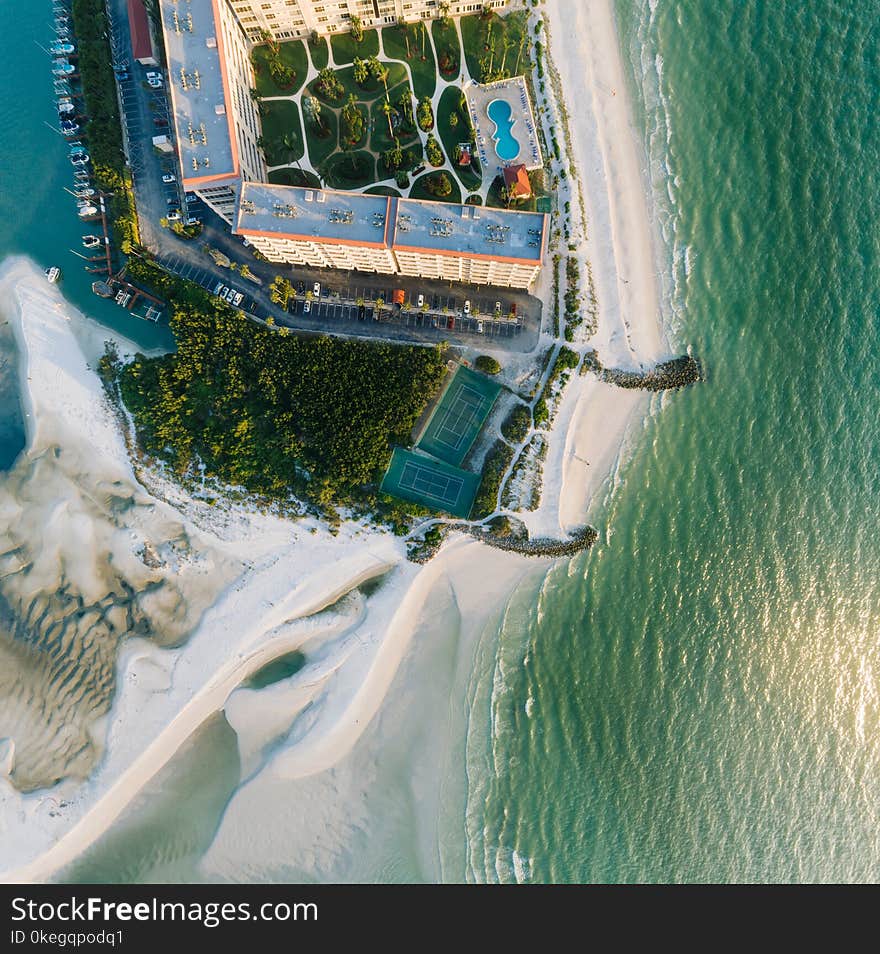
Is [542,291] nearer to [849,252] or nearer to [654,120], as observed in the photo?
[654,120]

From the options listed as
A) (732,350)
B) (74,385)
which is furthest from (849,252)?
(74,385)

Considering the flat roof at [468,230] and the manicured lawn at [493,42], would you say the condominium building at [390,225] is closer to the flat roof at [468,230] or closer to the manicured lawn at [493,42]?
the flat roof at [468,230]


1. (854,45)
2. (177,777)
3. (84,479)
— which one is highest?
(854,45)

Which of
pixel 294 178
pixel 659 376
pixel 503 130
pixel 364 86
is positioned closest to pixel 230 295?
pixel 294 178

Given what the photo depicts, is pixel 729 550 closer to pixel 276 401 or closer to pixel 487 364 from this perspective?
pixel 487 364

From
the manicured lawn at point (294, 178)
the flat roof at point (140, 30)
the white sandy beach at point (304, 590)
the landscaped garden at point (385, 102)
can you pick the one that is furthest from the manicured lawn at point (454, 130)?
the flat roof at point (140, 30)
